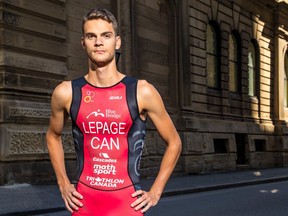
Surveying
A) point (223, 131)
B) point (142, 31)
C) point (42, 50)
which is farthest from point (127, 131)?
point (223, 131)

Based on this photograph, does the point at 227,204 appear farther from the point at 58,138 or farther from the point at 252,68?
the point at 252,68

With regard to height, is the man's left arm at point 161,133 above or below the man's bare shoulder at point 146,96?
below

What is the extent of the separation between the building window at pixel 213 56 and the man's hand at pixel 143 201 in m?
19.0

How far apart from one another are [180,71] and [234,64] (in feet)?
18.8

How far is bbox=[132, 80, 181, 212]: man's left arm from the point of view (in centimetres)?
241

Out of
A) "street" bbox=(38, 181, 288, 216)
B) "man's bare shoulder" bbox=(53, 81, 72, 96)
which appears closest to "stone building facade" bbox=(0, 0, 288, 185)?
"street" bbox=(38, 181, 288, 216)

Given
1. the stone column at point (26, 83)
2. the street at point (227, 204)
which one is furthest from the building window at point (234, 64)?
the stone column at point (26, 83)

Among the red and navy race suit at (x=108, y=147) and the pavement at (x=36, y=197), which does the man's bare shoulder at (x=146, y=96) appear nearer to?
the red and navy race suit at (x=108, y=147)

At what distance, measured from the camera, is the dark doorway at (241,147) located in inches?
907

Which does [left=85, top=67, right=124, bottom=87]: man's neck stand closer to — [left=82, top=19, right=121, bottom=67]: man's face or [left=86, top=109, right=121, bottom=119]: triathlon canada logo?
[left=82, top=19, right=121, bottom=67]: man's face

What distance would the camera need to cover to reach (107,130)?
2414 millimetres

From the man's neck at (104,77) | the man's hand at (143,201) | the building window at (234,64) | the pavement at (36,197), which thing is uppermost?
the building window at (234,64)

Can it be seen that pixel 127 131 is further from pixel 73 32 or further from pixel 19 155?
pixel 73 32

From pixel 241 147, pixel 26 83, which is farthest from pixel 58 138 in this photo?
pixel 241 147
